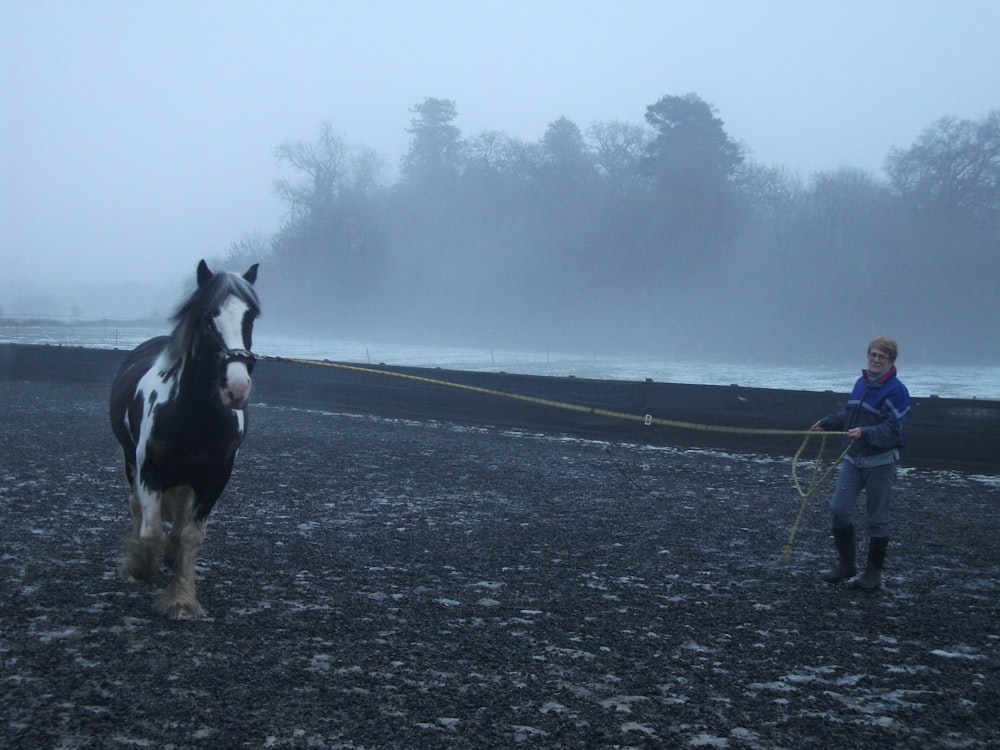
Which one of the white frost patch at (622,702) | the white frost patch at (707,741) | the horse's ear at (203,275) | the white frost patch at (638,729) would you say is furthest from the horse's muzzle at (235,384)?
the white frost patch at (707,741)

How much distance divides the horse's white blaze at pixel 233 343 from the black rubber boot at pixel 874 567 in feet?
14.0

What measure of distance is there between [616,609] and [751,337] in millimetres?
47987

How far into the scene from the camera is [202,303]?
17.4 feet

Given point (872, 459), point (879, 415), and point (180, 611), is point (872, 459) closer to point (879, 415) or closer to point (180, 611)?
point (879, 415)

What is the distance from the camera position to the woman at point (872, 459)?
6242 millimetres

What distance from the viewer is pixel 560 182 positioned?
6069 cm

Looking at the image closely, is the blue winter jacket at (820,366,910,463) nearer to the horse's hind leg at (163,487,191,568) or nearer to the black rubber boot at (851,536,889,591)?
the black rubber boot at (851,536,889,591)

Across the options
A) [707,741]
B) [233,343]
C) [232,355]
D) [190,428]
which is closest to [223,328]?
[233,343]

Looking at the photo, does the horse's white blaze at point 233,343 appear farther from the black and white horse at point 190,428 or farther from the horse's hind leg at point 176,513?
the horse's hind leg at point 176,513

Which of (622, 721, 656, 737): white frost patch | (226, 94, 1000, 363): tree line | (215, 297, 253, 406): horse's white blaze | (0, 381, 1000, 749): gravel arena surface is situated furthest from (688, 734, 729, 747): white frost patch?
(226, 94, 1000, 363): tree line

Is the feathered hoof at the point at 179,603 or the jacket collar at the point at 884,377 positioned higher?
the jacket collar at the point at 884,377

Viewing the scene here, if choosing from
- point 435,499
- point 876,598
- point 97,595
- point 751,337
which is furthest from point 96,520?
point 751,337

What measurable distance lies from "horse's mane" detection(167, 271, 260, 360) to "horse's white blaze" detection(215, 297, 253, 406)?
8cm

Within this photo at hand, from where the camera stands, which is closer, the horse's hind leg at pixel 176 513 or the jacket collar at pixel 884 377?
the horse's hind leg at pixel 176 513
